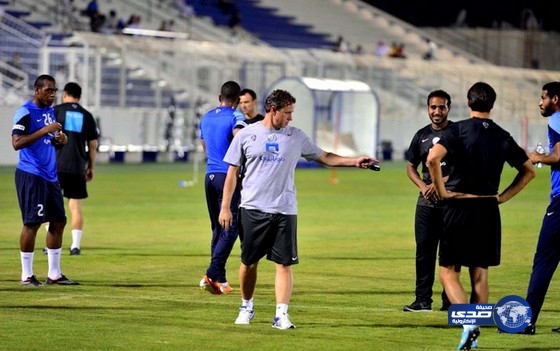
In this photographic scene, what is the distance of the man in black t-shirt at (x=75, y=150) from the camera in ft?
58.9

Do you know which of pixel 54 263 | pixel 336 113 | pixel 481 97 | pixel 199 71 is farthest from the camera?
pixel 199 71

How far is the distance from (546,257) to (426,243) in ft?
6.05

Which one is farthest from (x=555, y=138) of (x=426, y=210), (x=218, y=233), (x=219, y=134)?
(x=218, y=233)

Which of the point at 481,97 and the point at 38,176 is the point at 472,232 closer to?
the point at 481,97

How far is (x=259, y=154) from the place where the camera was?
38.4 ft

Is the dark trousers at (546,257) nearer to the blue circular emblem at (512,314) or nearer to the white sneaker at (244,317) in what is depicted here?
the blue circular emblem at (512,314)

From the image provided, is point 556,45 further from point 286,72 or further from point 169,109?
point 169,109

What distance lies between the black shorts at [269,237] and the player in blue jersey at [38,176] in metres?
3.46

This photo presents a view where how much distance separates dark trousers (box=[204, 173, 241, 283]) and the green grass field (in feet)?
0.99

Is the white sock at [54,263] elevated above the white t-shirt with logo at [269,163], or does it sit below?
below

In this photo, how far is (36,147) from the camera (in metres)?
14.6

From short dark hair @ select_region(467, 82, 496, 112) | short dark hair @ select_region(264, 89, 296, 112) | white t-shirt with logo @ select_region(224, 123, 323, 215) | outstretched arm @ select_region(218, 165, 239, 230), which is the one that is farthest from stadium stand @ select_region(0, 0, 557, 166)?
short dark hair @ select_region(467, 82, 496, 112)

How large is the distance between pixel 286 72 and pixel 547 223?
37.7 metres

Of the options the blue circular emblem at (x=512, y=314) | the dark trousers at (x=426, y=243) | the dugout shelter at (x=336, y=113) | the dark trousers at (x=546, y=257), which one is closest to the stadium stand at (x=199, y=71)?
the dugout shelter at (x=336, y=113)
